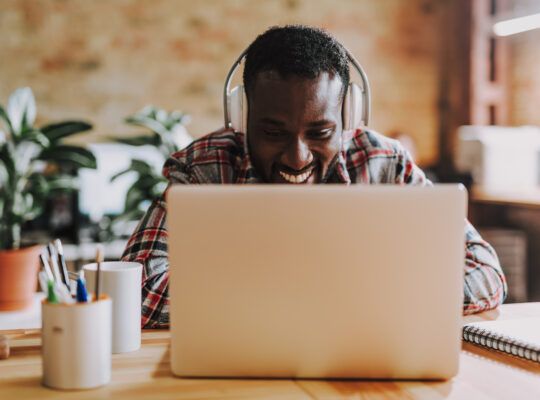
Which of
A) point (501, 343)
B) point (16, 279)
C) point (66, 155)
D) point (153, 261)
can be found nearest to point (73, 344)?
point (153, 261)

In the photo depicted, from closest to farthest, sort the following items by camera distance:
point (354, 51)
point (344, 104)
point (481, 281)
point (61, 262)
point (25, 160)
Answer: point (61, 262)
point (481, 281)
point (344, 104)
point (25, 160)
point (354, 51)

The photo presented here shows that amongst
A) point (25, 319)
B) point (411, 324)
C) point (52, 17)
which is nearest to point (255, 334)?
point (411, 324)

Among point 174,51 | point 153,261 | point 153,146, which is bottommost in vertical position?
point 153,261

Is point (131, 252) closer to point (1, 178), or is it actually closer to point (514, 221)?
point (1, 178)

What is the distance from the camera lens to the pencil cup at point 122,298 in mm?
792

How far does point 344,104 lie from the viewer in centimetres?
129

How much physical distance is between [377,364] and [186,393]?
0.76ft

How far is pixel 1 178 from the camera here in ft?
6.40

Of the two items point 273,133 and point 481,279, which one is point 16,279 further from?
point 481,279

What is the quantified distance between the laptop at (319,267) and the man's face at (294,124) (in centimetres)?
54

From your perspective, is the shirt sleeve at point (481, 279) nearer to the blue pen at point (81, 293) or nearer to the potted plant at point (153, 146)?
the blue pen at point (81, 293)

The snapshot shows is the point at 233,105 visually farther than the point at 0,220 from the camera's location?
No

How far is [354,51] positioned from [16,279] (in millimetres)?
3612

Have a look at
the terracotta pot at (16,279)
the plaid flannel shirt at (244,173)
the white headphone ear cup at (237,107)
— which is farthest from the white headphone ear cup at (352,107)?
the terracotta pot at (16,279)
